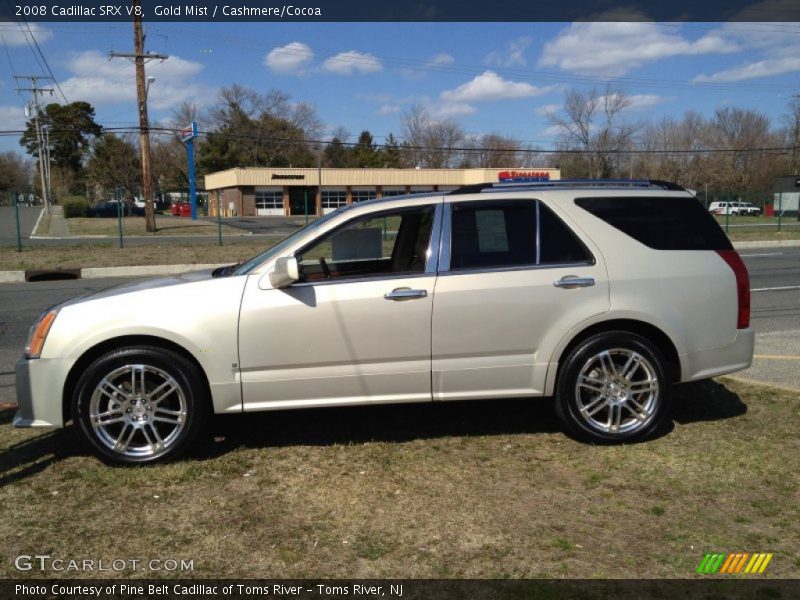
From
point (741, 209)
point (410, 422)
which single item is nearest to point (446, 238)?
point (410, 422)

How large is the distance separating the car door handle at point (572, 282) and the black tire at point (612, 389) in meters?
0.36

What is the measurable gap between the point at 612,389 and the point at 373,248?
1961 millimetres

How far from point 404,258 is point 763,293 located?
9144mm

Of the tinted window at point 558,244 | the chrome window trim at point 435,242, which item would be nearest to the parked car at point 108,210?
the chrome window trim at point 435,242

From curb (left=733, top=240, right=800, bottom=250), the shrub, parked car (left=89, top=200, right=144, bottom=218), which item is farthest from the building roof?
curb (left=733, top=240, right=800, bottom=250)

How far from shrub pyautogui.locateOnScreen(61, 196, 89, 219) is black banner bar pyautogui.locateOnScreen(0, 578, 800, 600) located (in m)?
60.1

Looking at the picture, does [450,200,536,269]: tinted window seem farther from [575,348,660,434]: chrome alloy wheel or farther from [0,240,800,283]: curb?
[0,240,800,283]: curb

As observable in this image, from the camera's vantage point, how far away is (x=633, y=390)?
179 inches

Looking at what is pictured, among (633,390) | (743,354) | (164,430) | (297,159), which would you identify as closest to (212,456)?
(164,430)

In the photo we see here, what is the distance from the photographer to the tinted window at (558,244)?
4.57 m

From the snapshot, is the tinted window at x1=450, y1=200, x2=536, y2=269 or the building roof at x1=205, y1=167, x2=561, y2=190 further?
the building roof at x1=205, y1=167, x2=561, y2=190

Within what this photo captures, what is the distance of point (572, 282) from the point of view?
4465 mm

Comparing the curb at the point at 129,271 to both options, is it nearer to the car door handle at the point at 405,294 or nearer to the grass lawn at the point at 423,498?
the grass lawn at the point at 423,498

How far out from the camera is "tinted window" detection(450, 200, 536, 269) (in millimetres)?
4527
